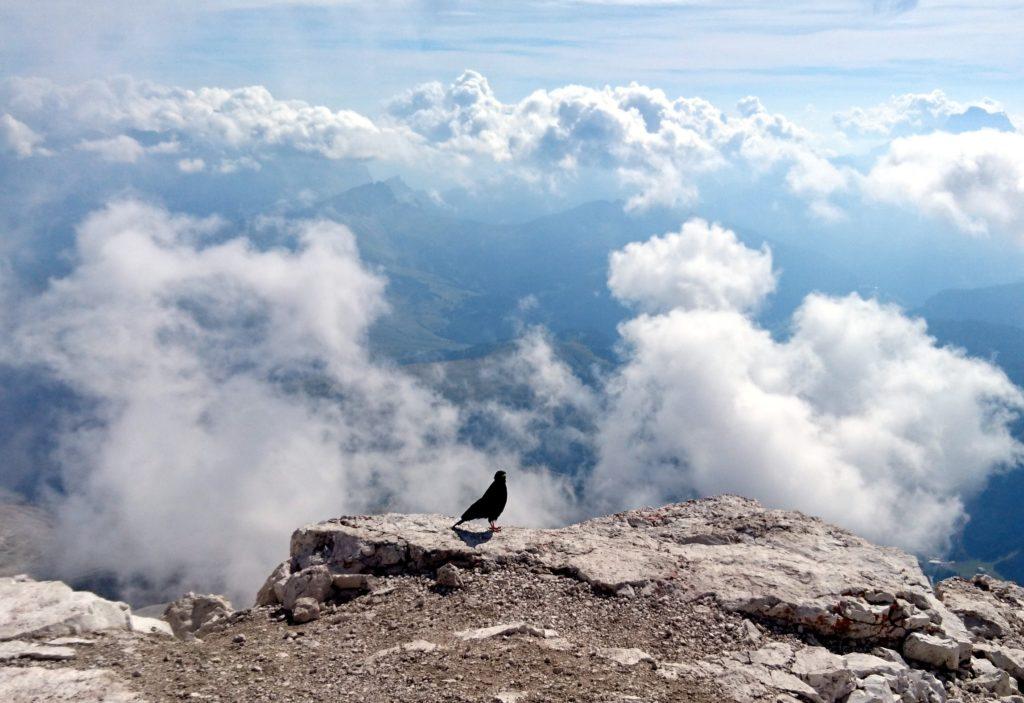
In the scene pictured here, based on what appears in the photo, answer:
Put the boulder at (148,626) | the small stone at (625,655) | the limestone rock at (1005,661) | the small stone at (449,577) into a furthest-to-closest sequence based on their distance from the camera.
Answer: the limestone rock at (1005,661) < the small stone at (449,577) < the boulder at (148,626) < the small stone at (625,655)

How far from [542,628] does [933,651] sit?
1048 centimetres

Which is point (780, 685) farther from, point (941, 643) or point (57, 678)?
point (57, 678)

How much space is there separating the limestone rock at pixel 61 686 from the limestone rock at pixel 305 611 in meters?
4.35

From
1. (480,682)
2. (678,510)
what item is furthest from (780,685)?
(678,510)

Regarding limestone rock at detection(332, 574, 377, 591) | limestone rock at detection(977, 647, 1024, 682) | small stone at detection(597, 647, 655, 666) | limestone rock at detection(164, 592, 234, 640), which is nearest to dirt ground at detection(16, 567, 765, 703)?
small stone at detection(597, 647, 655, 666)

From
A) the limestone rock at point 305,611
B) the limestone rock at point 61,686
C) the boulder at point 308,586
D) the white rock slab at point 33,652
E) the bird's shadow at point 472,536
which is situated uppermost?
the bird's shadow at point 472,536

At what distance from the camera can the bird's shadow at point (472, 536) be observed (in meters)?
20.3

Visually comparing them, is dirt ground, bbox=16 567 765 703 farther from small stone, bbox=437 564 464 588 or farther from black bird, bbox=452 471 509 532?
black bird, bbox=452 471 509 532

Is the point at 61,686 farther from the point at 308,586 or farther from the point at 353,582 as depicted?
the point at 353,582

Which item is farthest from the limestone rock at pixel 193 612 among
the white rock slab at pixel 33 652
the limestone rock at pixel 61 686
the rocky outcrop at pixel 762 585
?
the limestone rock at pixel 61 686

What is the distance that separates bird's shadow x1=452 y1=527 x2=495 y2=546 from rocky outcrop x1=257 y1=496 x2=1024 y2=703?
0.26 ft

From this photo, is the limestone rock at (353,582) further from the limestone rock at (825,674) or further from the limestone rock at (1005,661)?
the limestone rock at (1005,661)

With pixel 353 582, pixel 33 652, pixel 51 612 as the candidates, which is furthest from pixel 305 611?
pixel 51 612

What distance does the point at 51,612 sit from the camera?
56.2ft
